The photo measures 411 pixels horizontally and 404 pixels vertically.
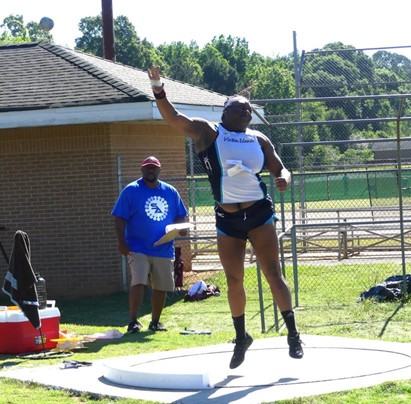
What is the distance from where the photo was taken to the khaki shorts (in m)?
11.4

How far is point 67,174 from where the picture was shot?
15680 mm

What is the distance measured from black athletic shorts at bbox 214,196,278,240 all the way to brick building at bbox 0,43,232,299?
7.53 m

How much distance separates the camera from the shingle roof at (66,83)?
14.9m

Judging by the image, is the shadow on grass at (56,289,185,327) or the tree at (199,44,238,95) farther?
the tree at (199,44,238,95)

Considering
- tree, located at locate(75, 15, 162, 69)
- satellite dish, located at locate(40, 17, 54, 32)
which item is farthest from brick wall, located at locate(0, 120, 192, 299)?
tree, located at locate(75, 15, 162, 69)

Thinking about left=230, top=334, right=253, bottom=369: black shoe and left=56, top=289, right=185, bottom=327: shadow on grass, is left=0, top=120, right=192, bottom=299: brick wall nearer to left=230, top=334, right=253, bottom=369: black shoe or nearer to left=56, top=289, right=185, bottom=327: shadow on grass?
left=56, top=289, right=185, bottom=327: shadow on grass

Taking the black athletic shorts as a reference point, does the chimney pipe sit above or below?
above

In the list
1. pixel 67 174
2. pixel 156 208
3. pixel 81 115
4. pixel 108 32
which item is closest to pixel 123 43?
pixel 108 32

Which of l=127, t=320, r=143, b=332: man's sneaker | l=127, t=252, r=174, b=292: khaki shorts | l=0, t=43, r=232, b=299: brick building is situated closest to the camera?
l=127, t=320, r=143, b=332: man's sneaker

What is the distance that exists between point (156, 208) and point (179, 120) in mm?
4143

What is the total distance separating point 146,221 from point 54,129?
4668 millimetres

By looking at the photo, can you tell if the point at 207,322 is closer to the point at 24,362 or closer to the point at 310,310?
the point at 310,310

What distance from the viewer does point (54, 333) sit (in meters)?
10.3

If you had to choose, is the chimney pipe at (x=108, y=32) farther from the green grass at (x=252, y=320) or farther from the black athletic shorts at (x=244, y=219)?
the black athletic shorts at (x=244, y=219)
